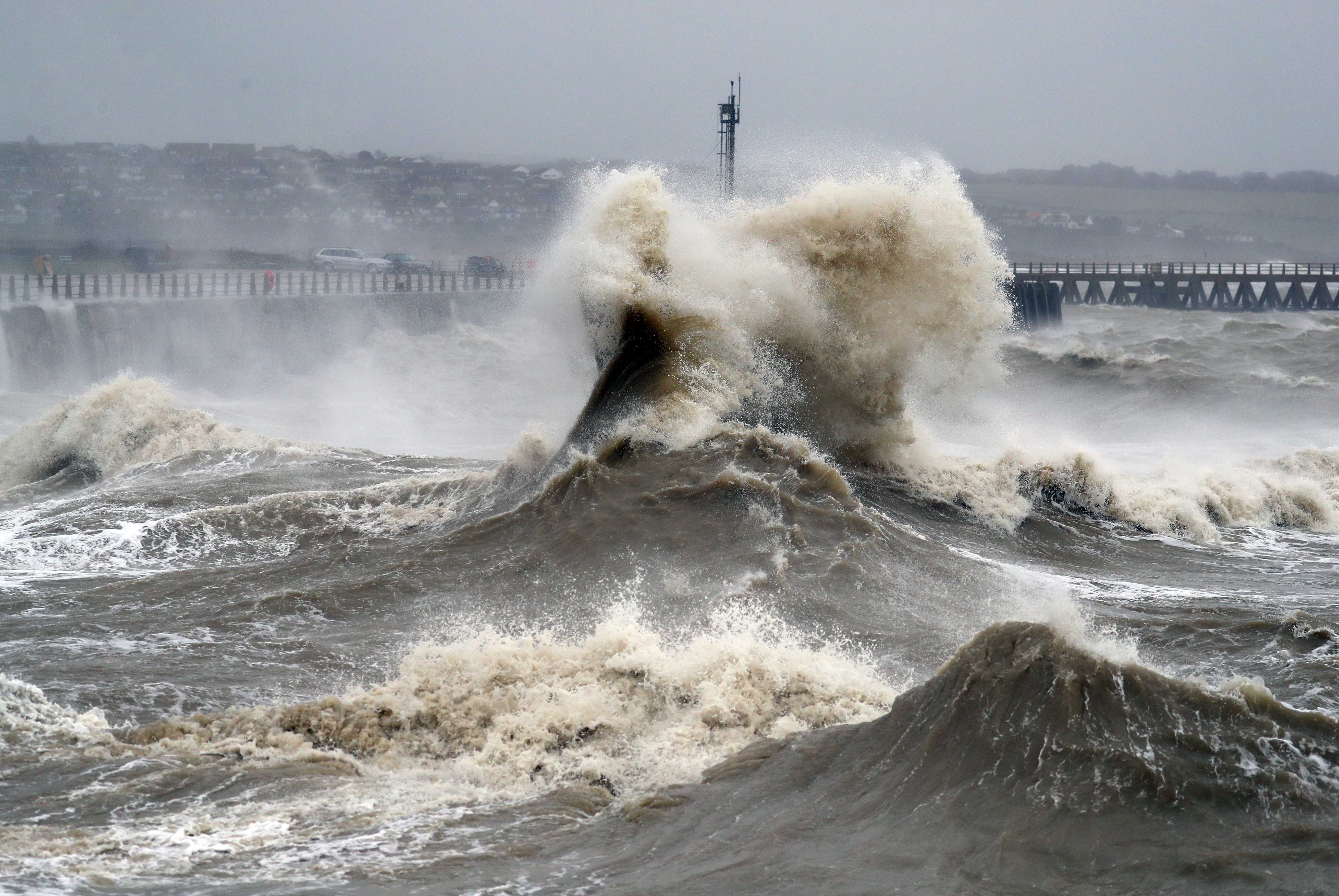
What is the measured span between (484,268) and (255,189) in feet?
116

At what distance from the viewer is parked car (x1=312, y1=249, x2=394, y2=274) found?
48781 mm

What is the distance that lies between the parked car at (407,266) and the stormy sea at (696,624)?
3063cm

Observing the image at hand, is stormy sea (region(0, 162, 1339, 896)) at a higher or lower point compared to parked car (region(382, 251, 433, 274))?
lower

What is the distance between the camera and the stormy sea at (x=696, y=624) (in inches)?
177

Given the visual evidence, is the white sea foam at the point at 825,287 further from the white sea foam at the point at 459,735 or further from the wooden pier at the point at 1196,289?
the wooden pier at the point at 1196,289

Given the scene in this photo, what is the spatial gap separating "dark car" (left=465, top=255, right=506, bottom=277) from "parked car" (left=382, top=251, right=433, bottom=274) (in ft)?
5.55

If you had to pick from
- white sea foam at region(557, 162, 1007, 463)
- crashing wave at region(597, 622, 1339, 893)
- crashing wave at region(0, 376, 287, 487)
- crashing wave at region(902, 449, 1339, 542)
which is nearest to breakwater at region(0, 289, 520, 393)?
crashing wave at region(0, 376, 287, 487)

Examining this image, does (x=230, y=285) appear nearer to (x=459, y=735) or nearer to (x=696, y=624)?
(x=696, y=624)

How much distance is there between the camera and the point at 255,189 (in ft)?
265

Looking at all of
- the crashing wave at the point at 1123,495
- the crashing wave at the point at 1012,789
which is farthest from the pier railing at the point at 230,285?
the crashing wave at the point at 1012,789

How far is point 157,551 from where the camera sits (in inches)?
397

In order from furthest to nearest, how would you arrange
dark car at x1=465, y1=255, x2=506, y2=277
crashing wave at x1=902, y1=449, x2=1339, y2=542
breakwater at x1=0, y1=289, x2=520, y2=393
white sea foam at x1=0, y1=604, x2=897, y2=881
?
dark car at x1=465, y1=255, x2=506, y2=277
breakwater at x1=0, y1=289, x2=520, y2=393
crashing wave at x1=902, y1=449, x2=1339, y2=542
white sea foam at x1=0, y1=604, x2=897, y2=881

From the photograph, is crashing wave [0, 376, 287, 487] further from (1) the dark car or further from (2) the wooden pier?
(2) the wooden pier

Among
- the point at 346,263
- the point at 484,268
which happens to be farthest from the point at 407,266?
the point at 484,268
